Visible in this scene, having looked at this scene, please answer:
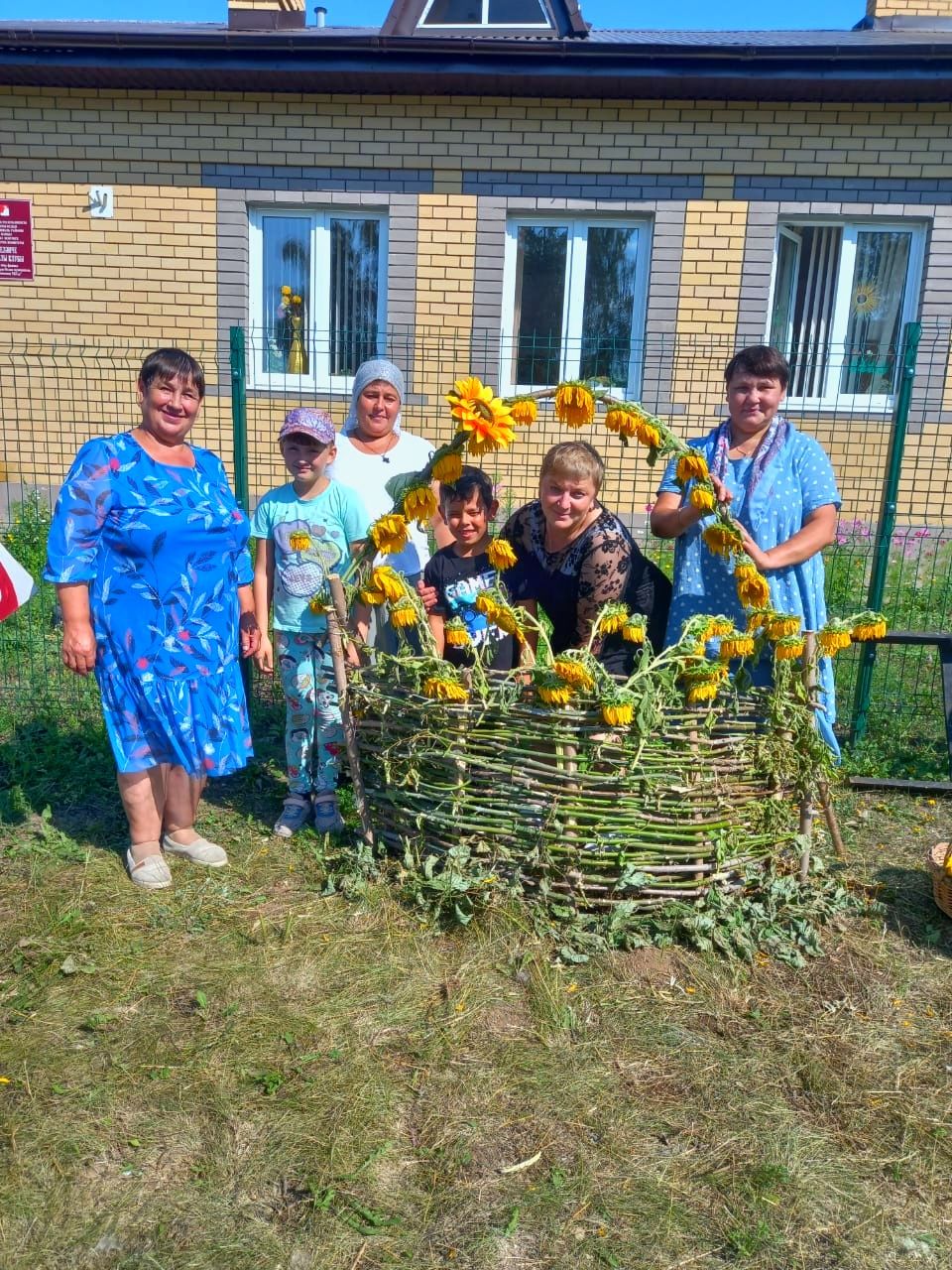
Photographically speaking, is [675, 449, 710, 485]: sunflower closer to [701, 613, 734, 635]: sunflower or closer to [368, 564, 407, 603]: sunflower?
[701, 613, 734, 635]: sunflower

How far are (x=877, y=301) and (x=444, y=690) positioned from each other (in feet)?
24.4

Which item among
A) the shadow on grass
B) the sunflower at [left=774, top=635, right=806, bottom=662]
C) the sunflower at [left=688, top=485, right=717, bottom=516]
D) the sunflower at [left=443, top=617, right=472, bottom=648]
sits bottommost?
the shadow on grass

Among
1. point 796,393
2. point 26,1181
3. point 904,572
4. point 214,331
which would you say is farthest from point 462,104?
point 26,1181

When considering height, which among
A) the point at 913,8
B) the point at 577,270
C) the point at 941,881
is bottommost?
the point at 941,881

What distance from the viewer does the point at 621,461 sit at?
516cm

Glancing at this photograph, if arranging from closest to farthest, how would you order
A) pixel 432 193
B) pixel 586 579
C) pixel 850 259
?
pixel 586 579, pixel 432 193, pixel 850 259

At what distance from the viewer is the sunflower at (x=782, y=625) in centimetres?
290

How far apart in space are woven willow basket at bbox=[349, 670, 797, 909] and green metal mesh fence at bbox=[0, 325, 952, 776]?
159 centimetres

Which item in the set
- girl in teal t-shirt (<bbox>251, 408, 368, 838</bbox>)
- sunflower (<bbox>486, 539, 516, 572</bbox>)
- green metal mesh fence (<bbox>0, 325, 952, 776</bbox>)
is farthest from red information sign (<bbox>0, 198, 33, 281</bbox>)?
sunflower (<bbox>486, 539, 516, 572</bbox>)

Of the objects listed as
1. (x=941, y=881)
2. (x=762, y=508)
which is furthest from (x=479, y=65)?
(x=941, y=881)

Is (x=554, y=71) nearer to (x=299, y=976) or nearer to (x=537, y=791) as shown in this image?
(x=537, y=791)

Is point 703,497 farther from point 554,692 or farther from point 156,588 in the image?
point 156,588

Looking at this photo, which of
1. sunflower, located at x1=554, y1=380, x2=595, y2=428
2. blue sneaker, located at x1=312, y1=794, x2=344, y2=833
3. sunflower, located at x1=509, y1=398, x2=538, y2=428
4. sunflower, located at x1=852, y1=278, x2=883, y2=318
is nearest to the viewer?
sunflower, located at x1=554, y1=380, x2=595, y2=428

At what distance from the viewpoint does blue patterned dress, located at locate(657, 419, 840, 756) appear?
10.8 ft
